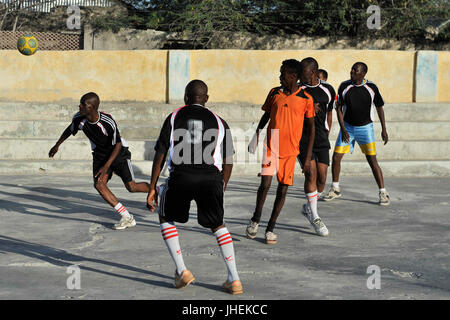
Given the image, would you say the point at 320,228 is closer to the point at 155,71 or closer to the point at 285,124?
the point at 285,124

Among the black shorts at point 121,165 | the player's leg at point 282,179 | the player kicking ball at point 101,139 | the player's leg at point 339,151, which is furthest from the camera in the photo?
the player's leg at point 339,151

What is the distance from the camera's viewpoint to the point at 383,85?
50.0 feet

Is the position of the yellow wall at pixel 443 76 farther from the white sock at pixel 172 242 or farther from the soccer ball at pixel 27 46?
the white sock at pixel 172 242

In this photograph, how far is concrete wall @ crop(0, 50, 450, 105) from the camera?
14.8 meters

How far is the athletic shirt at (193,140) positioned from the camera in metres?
5.04

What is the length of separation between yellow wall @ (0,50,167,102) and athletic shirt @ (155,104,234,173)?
32.8 feet

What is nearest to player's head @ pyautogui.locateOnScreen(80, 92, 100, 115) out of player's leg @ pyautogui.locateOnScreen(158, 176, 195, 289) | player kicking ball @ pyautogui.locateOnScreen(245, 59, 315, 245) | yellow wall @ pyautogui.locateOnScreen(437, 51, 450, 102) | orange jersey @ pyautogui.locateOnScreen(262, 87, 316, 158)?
player kicking ball @ pyautogui.locateOnScreen(245, 59, 315, 245)

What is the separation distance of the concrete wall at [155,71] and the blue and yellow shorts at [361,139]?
576cm

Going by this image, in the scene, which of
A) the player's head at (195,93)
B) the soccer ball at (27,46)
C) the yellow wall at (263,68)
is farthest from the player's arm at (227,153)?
the yellow wall at (263,68)

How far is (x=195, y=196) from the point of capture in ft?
16.9

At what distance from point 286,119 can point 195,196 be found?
1.80m

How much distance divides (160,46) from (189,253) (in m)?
12.8

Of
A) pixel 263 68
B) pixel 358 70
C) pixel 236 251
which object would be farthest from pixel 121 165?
pixel 263 68

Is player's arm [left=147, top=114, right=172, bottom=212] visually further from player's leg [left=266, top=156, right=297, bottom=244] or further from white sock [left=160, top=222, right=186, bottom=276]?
player's leg [left=266, top=156, right=297, bottom=244]
